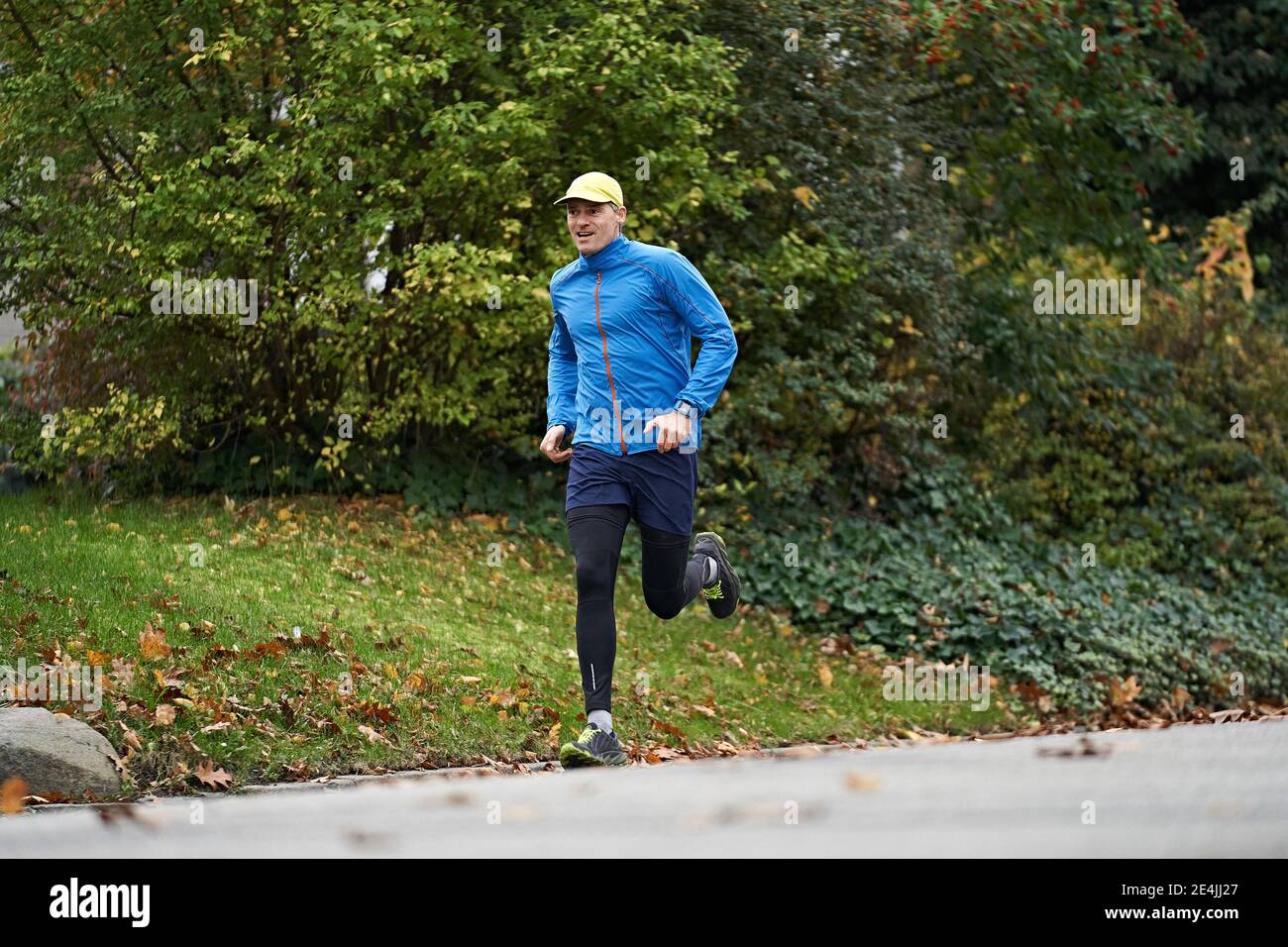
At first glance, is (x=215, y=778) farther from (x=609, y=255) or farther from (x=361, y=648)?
(x=609, y=255)

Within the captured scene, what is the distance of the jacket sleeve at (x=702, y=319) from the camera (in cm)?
602

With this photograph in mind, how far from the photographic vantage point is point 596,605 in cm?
587

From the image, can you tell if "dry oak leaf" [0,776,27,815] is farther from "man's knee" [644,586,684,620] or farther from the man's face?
the man's face

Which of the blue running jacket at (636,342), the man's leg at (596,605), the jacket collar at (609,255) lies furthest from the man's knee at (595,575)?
the jacket collar at (609,255)

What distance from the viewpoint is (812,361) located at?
1375 centimetres

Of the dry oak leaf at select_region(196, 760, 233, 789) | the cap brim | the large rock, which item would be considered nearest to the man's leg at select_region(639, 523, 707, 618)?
the cap brim

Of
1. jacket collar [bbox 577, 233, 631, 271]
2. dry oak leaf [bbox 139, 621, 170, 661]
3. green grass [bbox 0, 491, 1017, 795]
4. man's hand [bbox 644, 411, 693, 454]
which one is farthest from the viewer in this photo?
dry oak leaf [bbox 139, 621, 170, 661]

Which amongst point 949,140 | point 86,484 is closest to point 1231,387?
point 949,140

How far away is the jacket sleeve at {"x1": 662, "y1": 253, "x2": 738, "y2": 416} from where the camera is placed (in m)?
6.02

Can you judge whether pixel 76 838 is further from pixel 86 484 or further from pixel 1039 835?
pixel 86 484

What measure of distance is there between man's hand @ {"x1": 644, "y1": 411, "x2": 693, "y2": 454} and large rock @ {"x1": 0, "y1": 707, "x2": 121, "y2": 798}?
2.36m

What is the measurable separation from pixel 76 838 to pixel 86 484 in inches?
386

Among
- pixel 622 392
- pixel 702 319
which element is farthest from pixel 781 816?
pixel 702 319

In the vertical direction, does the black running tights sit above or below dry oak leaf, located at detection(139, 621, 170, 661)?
above
